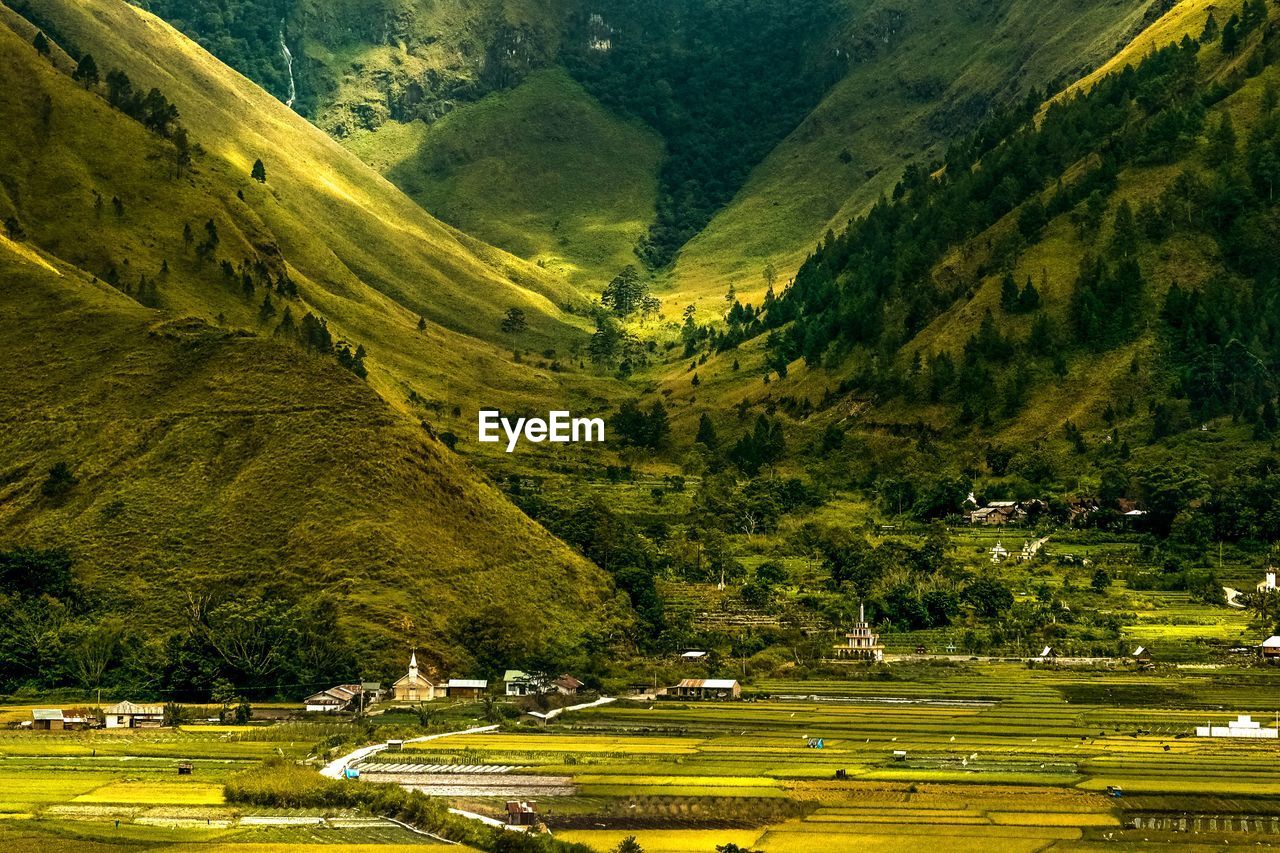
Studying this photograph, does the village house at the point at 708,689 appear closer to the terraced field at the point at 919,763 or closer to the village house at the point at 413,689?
the terraced field at the point at 919,763

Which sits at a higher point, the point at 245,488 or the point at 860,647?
the point at 245,488

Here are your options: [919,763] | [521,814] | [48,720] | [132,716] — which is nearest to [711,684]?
[919,763]

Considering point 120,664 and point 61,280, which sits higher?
point 61,280

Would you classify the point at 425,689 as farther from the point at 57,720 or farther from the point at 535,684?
the point at 57,720

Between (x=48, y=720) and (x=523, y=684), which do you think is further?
(x=523, y=684)

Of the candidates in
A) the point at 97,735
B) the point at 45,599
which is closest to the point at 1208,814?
the point at 97,735

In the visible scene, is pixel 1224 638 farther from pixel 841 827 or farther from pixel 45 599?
pixel 45 599

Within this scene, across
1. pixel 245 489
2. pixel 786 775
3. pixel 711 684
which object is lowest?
→ pixel 786 775
